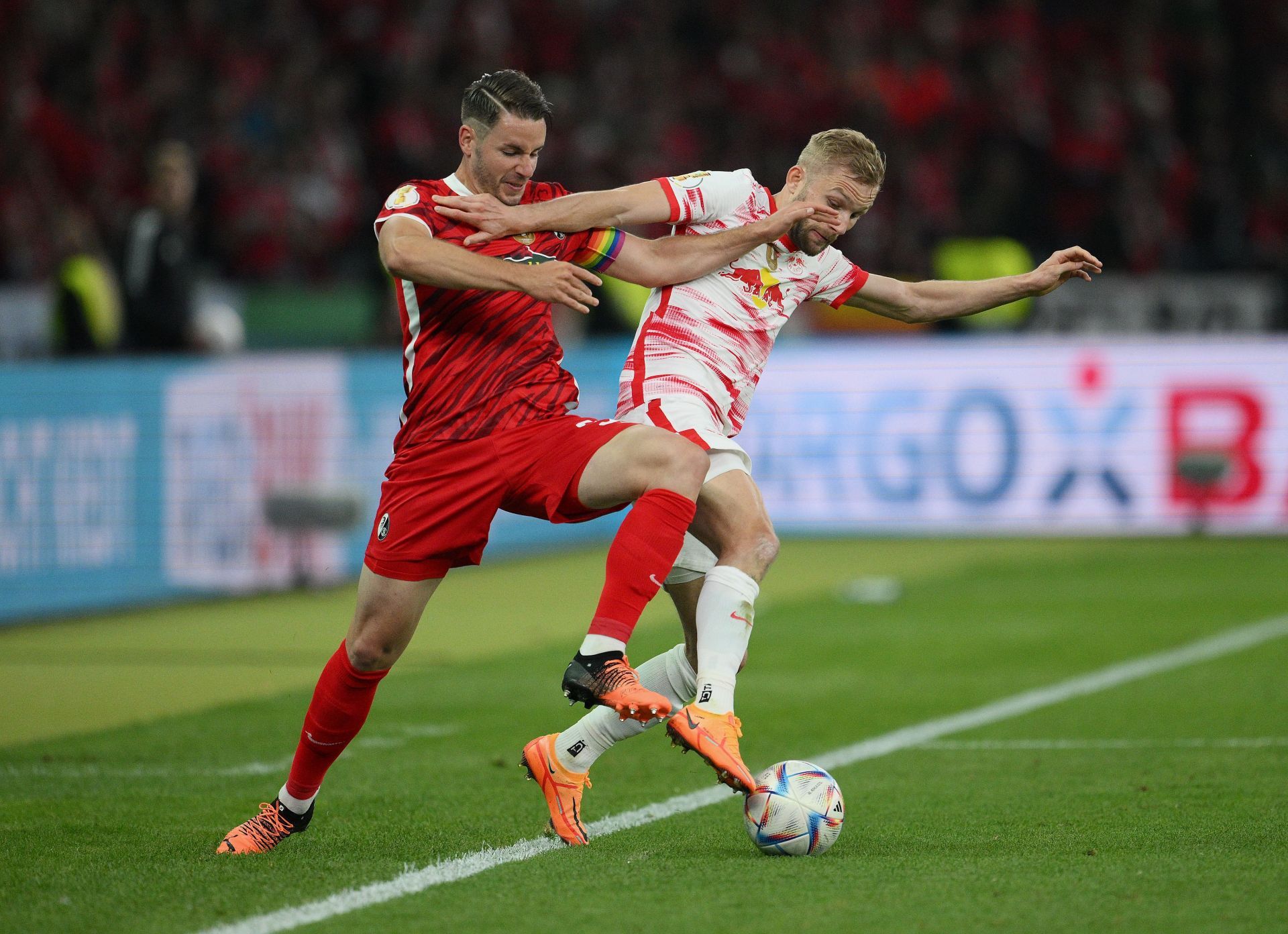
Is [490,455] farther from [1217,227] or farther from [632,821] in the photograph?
[1217,227]

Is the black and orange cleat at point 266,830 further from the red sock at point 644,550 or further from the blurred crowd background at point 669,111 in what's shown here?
the blurred crowd background at point 669,111

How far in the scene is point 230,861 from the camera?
4.41 m

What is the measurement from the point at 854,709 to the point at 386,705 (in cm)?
191

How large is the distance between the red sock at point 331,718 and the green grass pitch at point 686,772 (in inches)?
7.2

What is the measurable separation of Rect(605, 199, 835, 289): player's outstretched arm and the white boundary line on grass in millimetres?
1475

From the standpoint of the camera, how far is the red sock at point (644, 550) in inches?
173

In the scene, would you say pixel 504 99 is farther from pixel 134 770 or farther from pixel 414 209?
pixel 134 770

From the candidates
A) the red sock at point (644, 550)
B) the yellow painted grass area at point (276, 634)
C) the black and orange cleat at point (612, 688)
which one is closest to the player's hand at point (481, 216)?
the red sock at point (644, 550)

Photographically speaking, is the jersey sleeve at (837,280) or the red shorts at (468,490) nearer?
the red shorts at (468,490)

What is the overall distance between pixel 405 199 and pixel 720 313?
36.9 inches

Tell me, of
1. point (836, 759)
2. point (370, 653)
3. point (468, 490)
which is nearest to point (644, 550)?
point (468, 490)

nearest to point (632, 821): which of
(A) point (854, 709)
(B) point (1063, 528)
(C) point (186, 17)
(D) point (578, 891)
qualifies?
(D) point (578, 891)

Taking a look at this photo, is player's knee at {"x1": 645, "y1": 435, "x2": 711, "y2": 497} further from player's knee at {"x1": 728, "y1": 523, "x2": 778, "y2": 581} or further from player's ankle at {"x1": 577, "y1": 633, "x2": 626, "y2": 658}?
player's ankle at {"x1": 577, "y1": 633, "x2": 626, "y2": 658}

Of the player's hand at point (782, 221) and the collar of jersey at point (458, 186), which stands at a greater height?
the collar of jersey at point (458, 186)
